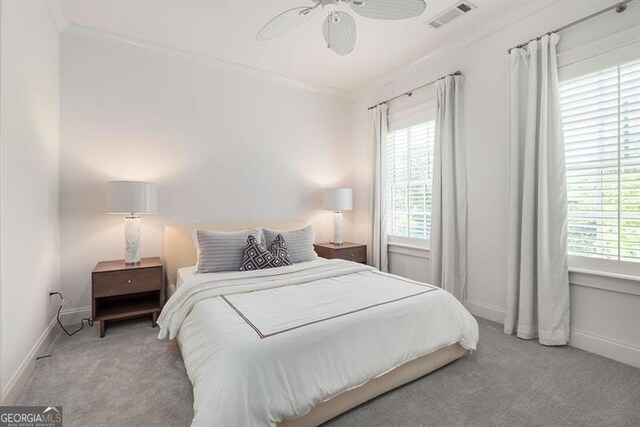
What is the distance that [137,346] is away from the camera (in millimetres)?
2578

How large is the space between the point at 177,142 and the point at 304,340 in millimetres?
2927

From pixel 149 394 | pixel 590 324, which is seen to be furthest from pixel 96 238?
pixel 590 324

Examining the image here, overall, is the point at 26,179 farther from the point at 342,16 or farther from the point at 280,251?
the point at 342,16

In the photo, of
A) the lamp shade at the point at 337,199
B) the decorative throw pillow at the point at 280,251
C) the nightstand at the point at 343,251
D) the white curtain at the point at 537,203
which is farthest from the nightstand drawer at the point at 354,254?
the white curtain at the point at 537,203

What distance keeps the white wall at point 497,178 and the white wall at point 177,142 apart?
164cm

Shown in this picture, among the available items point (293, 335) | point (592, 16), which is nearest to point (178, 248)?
point (293, 335)

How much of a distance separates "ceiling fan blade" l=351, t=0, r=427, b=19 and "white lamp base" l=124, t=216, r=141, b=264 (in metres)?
2.74

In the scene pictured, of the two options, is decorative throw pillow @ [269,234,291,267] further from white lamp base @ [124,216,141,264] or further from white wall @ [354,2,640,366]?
white wall @ [354,2,640,366]

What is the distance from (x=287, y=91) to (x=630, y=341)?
4327 mm

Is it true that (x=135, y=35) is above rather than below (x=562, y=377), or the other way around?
above

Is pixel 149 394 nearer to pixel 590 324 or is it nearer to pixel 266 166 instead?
pixel 266 166

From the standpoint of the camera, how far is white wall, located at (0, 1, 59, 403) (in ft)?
5.98

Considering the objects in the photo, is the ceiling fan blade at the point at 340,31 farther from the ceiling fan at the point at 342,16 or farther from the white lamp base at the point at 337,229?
the white lamp base at the point at 337,229

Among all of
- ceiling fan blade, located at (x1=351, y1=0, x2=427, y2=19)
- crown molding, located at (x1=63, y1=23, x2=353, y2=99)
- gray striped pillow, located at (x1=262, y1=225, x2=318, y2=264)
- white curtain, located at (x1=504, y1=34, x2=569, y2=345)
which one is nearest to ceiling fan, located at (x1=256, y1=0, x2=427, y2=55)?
ceiling fan blade, located at (x1=351, y1=0, x2=427, y2=19)
